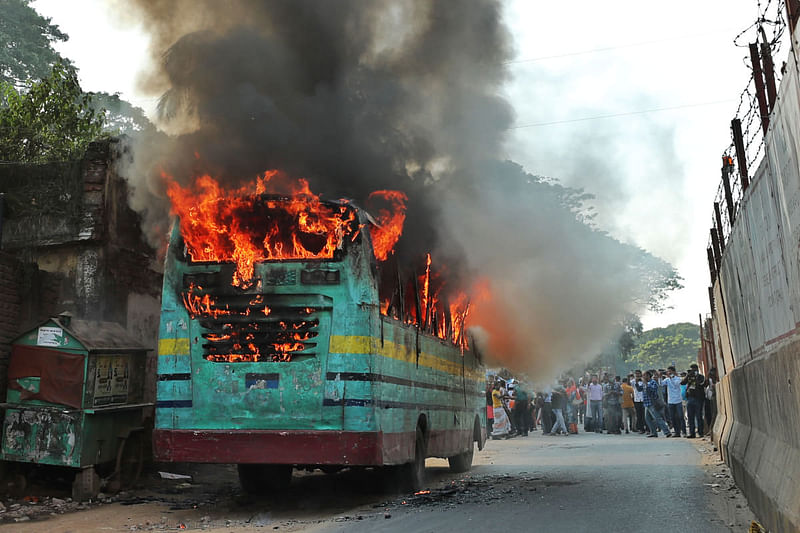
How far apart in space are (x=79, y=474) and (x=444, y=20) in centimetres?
855

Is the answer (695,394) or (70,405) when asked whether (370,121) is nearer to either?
(70,405)

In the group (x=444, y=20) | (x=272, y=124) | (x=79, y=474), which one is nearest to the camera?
(x=79, y=474)

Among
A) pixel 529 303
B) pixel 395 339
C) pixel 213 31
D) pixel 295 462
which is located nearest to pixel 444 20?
pixel 213 31

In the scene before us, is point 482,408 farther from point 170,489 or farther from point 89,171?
point 89,171

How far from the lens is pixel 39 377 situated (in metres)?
9.80

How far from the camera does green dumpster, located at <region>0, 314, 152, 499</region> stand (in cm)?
952

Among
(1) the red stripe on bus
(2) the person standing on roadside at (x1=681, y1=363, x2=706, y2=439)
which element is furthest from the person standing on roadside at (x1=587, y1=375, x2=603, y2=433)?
(1) the red stripe on bus

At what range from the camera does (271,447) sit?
8.17m

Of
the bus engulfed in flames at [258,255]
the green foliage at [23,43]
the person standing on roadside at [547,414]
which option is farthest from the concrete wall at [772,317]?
the green foliage at [23,43]

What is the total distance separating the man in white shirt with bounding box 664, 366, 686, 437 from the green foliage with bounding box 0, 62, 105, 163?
14.9 metres

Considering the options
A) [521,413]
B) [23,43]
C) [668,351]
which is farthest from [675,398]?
[668,351]

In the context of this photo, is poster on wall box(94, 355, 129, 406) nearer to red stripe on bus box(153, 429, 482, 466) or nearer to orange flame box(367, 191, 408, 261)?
red stripe on bus box(153, 429, 482, 466)

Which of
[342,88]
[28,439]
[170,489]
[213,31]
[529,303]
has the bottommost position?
[170,489]

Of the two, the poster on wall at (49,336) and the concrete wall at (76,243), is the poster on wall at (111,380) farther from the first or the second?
the concrete wall at (76,243)
